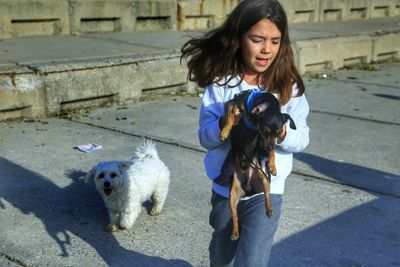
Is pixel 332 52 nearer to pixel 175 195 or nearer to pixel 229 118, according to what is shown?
pixel 175 195

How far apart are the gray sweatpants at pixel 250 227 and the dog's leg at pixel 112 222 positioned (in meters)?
1.33

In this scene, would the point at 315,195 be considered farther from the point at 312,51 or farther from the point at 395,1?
the point at 395,1

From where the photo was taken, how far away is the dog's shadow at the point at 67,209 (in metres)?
3.93

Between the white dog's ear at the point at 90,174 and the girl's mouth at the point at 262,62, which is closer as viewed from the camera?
the girl's mouth at the point at 262,62

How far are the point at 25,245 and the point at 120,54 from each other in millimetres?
4336

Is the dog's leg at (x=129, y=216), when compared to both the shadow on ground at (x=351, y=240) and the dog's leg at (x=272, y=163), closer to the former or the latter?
the shadow on ground at (x=351, y=240)

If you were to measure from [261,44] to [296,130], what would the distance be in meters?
0.40

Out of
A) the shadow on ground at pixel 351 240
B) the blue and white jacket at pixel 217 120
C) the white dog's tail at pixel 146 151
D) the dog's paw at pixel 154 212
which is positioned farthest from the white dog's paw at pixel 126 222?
the blue and white jacket at pixel 217 120

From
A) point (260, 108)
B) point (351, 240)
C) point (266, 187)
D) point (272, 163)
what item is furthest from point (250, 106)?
point (351, 240)

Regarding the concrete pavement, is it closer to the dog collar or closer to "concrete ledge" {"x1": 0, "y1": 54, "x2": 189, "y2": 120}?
"concrete ledge" {"x1": 0, "y1": 54, "x2": 189, "y2": 120}

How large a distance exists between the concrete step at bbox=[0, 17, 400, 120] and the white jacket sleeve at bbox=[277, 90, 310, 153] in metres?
4.18

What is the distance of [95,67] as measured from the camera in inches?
288

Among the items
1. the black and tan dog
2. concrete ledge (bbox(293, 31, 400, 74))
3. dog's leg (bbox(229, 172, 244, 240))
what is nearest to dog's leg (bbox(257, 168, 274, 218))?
the black and tan dog

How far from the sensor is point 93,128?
21.9 ft
